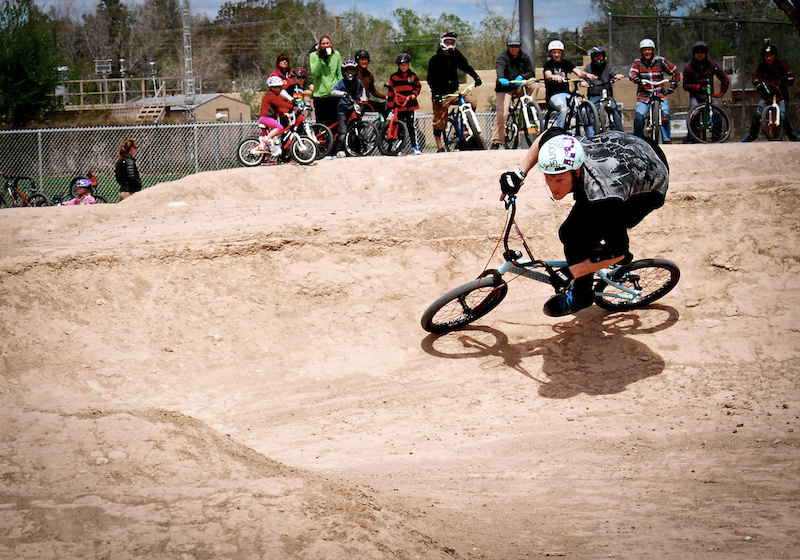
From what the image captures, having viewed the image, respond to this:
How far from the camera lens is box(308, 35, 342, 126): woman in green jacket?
13.6 metres

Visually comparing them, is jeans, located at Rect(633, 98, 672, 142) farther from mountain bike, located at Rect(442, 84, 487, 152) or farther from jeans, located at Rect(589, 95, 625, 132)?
mountain bike, located at Rect(442, 84, 487, 152)

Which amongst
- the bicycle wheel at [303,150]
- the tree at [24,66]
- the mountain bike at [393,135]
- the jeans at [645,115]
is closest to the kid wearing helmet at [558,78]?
the jeans at [645,115]

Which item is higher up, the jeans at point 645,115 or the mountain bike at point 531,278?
the jeans at point 645,115

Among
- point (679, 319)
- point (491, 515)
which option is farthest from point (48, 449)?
point (679, 319)

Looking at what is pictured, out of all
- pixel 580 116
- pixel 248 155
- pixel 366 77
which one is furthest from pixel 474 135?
pixel 248 155

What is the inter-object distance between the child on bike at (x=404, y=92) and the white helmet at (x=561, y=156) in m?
7.53

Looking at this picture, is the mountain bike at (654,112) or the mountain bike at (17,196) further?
the mountain bike at (17,196)

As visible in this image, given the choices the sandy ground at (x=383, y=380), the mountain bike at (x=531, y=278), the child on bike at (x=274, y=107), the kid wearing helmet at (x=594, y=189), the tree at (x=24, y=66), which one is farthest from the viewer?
the tree at (x=24, y=66)

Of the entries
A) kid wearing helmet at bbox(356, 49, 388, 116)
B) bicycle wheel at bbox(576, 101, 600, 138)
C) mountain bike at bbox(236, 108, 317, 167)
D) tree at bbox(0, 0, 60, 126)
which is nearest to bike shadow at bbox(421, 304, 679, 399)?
Result: bicycle wheel at bbox(576, 101, 600, 138)

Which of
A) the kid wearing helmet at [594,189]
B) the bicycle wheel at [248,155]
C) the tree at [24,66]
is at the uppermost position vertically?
the tree at [24,66]

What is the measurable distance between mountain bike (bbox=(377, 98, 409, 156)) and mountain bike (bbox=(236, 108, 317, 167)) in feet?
4.99

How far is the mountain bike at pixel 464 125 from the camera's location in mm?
13766

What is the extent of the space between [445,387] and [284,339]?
185 centimetres

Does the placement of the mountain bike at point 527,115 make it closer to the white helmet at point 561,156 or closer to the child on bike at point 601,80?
the child on bike at point 601,80
